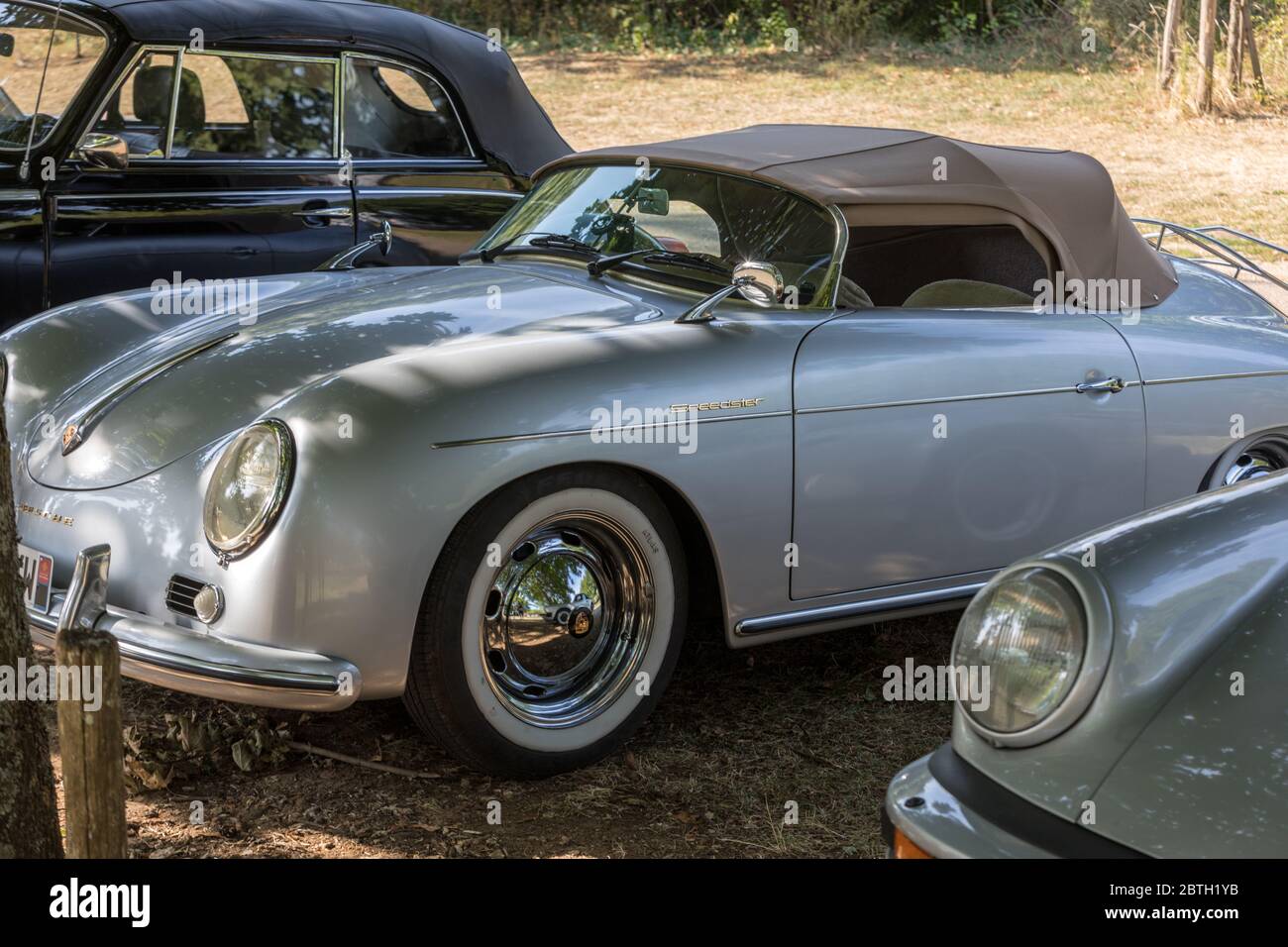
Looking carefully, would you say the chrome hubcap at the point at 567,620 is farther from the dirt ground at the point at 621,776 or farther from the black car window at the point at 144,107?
the black car window at the point at 144,107

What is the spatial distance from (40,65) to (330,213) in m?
1.32

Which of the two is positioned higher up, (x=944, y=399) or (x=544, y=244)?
(x=544, y=244)

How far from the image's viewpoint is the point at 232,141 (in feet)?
20.4

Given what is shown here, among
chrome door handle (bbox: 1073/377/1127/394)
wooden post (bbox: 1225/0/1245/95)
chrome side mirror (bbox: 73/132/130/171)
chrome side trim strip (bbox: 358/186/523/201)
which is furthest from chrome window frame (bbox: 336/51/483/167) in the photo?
wooden post (bbox: 1225/0/1245/95)

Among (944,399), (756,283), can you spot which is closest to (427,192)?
(756,283)

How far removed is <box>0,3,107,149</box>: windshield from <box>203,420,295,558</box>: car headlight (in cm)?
326

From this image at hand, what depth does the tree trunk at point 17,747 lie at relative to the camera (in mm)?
2418

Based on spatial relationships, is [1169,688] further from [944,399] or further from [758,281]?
[758,281]

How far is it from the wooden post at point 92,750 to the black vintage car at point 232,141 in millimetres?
3859

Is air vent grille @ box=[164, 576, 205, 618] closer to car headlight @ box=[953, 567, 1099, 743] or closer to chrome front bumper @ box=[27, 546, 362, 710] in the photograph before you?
chrome front bumper @ box=[27, 546, 362, 710]

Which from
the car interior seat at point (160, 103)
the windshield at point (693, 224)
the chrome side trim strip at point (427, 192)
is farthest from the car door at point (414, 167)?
the windshield at point (693, 224)

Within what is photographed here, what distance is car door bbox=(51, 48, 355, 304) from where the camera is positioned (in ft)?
→ 18.8

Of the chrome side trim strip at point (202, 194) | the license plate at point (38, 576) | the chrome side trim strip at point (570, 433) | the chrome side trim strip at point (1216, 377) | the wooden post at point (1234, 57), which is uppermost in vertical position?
the wooden post at point (1234, 57)

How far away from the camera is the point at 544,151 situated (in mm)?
7023
